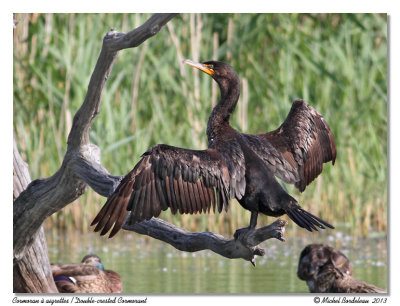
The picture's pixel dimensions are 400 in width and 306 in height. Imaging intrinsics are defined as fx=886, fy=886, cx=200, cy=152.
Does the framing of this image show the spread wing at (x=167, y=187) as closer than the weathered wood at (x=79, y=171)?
Yes

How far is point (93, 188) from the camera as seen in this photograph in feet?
18.6

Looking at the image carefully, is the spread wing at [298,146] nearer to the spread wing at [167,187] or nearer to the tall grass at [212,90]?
the spread wing at [167,187]

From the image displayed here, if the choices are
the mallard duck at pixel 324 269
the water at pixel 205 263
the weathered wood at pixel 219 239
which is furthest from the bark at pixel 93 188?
the mallard duck at pixel 324 269

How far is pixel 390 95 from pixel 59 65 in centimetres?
305

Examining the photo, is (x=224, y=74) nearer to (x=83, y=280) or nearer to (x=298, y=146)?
(x=298, y=146)

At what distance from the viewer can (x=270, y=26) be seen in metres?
8.09

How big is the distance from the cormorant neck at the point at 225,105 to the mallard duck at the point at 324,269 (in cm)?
203

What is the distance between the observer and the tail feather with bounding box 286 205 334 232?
4.98m

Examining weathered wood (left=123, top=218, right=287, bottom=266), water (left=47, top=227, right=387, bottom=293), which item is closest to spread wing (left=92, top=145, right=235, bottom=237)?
weathered wood (left=123, top=218, right=287, bottom=266)

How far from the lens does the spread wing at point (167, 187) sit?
494 centimetres

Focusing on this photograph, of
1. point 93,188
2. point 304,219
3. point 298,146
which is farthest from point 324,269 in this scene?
point 93,188

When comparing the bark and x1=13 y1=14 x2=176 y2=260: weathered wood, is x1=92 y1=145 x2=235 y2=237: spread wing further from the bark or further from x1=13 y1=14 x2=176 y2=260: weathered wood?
x1=13 y1=14 x2=176 y2=260: weathered wood

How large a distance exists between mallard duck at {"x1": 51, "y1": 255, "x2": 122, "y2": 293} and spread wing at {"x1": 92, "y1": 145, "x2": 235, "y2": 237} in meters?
2.08
